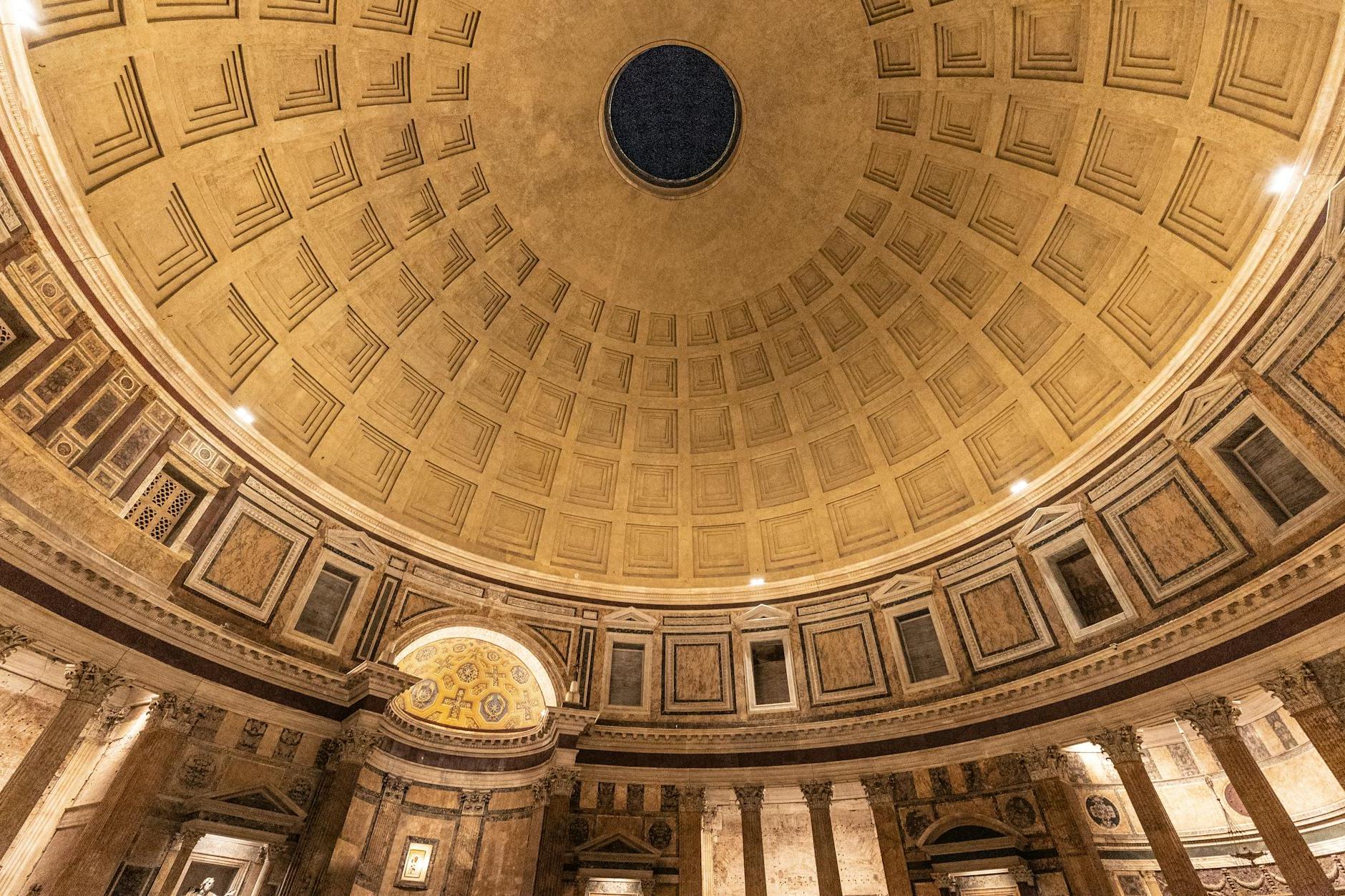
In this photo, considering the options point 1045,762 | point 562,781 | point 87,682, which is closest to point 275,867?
→ point 87,682

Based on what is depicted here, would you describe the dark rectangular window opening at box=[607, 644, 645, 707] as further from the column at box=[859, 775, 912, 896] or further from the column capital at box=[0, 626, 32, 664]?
the column capital at box=[0, 626, 32, 664]

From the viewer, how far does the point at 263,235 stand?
672 inches

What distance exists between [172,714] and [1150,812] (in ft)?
65.6

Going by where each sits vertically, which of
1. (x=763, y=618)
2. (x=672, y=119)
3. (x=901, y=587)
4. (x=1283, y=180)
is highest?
(x=672, y=119)

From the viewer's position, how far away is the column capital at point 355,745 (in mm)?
15094

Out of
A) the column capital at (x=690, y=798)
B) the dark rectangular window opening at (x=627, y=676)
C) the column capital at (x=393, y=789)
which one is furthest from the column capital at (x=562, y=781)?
the column capital at (x=393, y=789)

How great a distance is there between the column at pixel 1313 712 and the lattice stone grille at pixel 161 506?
2287 cm

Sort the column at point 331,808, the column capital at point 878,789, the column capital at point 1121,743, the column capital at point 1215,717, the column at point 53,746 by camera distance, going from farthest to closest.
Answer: the column capital at point 878,789, the column capital at point 1121,743, the column at point 331,808, the column capital at point 1215,717, the column at point 53,746

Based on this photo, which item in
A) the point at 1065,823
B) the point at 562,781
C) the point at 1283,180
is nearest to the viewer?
the point at 1283,180

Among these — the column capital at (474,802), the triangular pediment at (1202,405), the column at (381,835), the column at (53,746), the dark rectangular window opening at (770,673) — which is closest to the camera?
the column at (53,746)

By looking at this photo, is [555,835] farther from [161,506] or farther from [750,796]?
[161,506]

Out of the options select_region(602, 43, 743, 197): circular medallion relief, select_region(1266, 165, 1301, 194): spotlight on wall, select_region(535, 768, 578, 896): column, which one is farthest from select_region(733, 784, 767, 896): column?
select_region(602, 43, 743, 197): circular medallion relief

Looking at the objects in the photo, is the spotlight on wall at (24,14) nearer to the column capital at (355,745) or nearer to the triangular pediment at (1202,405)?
the column capital at (355,745)

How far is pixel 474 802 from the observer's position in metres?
17.6
